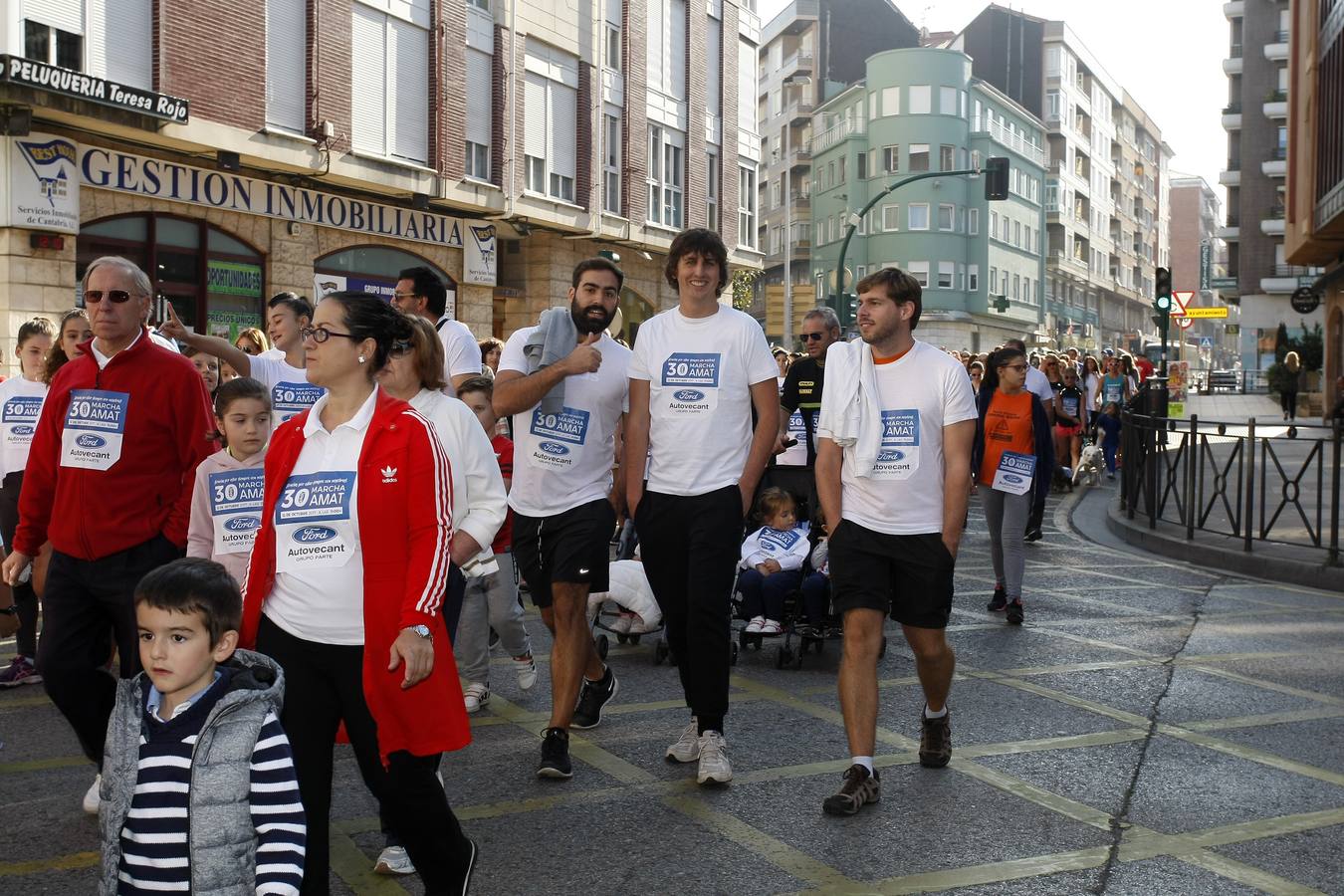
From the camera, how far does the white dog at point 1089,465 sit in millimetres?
19959

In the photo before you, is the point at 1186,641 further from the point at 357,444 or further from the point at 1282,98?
the point at 1282,98

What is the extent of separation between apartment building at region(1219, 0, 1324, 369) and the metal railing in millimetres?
56574

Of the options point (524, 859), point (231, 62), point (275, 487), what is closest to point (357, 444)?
point (275, 487)

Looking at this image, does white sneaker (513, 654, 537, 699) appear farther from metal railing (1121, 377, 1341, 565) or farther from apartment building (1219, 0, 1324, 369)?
apartment building (1219, 0, 1324, 369)

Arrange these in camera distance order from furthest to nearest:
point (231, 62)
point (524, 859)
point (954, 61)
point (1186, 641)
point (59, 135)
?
point (954, 61)
point (231, 62)
point (59, 135)
point (1186, 641)
point (524, 859)

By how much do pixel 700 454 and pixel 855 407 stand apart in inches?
24.4

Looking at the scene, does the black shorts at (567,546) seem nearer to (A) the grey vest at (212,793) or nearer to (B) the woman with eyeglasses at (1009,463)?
(A) the grey vest at (212,793)

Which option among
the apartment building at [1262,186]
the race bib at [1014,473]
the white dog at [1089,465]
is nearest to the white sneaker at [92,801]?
the race bib at [1014,473]

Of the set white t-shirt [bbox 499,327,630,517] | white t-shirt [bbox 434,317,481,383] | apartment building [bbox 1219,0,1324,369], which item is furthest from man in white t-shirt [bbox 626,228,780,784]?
apartment building [bbox 1219,0,1324,369]

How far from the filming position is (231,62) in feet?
64.0

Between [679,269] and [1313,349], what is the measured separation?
45810mm

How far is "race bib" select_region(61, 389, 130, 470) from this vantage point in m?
4.61

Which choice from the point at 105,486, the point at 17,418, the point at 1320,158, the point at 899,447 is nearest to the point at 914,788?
the point at 899,447

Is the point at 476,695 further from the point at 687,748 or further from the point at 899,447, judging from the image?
the point at 899,447
